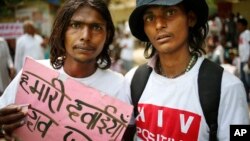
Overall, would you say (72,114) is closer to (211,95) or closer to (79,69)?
(79,69)

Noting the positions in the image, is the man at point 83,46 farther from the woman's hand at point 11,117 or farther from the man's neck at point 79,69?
the woman's hand at point 11,117

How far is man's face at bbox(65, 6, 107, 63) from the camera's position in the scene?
2484mm

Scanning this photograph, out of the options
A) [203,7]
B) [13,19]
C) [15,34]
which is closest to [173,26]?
[203,7]

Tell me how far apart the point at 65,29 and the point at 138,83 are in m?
0.56

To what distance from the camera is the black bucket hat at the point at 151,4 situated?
2.36 meters

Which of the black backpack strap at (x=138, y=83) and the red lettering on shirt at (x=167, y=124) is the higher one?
the black backpack strap at (x=138, y=83)

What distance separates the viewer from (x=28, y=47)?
8.43m

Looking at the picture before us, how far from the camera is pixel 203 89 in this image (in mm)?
2299

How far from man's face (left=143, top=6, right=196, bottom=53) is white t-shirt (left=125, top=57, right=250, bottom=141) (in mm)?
176

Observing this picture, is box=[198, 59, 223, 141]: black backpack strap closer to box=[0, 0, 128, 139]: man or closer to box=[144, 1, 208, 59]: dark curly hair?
box=[144, 1, 208, 59]: dark curly hair

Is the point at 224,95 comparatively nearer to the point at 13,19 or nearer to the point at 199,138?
A: the point at 199,138

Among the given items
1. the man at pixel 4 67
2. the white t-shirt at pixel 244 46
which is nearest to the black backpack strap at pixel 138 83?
the man at pixel 4 67

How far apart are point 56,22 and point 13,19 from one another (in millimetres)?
10705

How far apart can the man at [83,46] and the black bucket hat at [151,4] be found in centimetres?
→ 16
